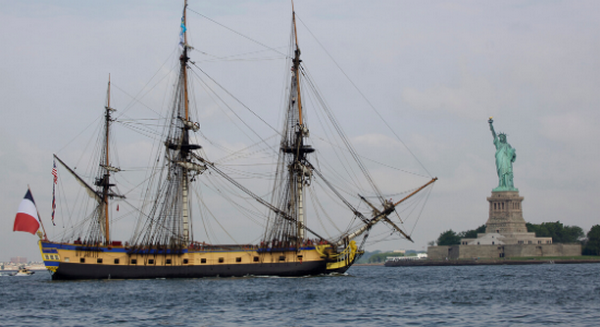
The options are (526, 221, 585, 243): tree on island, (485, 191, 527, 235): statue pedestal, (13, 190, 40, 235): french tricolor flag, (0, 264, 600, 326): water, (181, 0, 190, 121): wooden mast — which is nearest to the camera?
(0, 264, 600, 326): water

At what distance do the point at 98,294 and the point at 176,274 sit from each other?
640 inches

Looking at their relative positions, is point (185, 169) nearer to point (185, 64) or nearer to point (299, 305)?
point (185, 64)

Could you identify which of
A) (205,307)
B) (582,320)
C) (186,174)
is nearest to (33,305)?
(205,307)

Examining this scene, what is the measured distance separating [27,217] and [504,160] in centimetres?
13272

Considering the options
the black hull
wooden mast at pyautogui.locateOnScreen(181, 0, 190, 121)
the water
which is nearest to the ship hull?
the black hull

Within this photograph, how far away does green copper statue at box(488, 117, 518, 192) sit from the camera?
173250 millimetres

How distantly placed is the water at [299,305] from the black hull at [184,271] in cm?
634

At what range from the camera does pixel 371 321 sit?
37750 millimetres

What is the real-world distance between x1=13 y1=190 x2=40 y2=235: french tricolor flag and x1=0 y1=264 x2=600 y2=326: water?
8895 millimetres

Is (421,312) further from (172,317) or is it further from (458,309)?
(172,317)

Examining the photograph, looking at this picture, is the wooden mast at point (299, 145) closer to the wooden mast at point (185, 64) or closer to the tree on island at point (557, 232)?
the wooden mast at point (185, 64)

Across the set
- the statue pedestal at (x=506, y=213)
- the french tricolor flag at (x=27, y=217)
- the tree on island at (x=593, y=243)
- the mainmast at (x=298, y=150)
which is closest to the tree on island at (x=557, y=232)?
the tree on island at (x=593, y=243)

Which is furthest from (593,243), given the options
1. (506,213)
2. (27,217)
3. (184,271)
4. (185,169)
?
(27,217)

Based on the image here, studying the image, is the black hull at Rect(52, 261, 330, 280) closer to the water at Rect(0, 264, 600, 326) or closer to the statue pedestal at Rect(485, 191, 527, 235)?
the water at Rect(0, 264, 600, 326)
